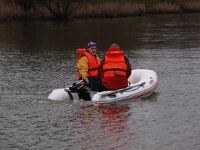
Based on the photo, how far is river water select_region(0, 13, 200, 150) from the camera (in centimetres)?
868

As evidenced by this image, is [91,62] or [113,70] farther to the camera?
[91,62]

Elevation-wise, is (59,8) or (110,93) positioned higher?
(59,8)

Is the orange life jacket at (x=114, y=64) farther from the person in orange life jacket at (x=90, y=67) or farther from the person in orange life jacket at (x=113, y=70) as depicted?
the person in orange life jacket at (x=90, y=67)

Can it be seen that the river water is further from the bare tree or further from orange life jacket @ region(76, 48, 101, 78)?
the bare tree

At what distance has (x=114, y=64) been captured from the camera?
1191cm

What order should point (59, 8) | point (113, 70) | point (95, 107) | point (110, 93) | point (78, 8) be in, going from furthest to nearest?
point (78, 8) → point (59, 8) → point (113, 70) → point (110, 93) → point (95, 107)

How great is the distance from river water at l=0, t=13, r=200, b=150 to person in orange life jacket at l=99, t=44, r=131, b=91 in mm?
577

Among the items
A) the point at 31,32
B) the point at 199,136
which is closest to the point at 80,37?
the point at 31,32

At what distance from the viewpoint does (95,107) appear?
1125 centimetres

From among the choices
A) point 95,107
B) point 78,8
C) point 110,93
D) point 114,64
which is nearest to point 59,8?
A: point 78,8

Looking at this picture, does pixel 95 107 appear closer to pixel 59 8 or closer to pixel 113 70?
pixel 113 70

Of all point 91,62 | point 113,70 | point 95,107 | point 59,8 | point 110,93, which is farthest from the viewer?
point 59,8

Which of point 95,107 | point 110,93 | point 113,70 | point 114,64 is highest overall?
point 114,64

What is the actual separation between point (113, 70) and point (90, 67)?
666 mm
